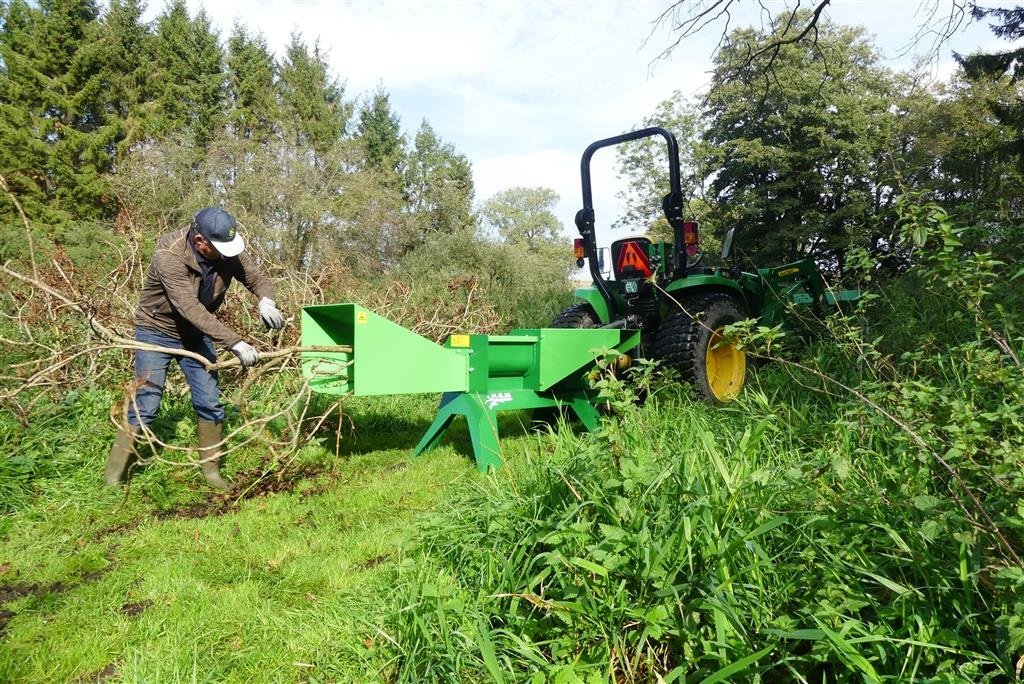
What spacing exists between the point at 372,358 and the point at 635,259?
2.51 meters

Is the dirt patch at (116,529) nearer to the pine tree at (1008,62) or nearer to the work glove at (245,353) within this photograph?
the work glove at (245,353)

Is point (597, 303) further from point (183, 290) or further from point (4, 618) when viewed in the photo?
point (4, 618)

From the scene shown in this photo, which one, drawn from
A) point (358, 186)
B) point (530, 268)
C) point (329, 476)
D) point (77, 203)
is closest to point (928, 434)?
point (329, 476)

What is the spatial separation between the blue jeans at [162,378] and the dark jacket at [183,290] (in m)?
0.06

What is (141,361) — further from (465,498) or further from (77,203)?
(77,203)

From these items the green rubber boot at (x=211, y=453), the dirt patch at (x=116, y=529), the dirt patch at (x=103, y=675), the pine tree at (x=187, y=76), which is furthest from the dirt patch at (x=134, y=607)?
the pine tree at (x=187, y=76)

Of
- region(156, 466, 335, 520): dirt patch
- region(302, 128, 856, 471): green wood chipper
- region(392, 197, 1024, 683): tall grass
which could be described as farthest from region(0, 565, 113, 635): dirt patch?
region(392, 197, 1024, 683): tall grass

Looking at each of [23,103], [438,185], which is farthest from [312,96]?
[23,103]

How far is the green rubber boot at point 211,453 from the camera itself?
168 inches

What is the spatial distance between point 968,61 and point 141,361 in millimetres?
13104

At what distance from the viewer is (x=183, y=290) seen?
3998 millimetres

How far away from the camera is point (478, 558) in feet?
8.20

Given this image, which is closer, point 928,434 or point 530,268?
point 928,434

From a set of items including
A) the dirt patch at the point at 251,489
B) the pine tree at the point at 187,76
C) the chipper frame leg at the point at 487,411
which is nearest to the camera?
the dirt patch at the point at 251,489
